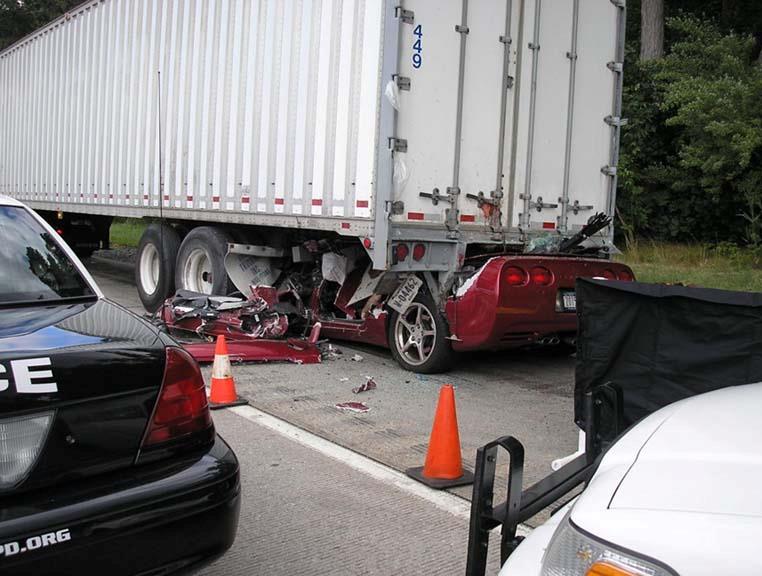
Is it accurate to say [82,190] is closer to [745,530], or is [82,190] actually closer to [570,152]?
[570,152]

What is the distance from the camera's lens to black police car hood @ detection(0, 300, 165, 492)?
2.30 m

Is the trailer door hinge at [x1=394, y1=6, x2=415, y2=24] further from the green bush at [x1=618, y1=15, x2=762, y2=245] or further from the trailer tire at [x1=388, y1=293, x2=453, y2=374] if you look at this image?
the green bush at [x1=618, y1=15, x2=762, y2=245]

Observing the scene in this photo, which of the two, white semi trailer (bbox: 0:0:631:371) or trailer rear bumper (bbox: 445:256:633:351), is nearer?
trailer rear bumper (bbox: 445:256:633:351)

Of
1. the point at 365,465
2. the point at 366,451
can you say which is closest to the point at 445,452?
the point at 365,465

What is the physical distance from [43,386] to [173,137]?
8.15 metres

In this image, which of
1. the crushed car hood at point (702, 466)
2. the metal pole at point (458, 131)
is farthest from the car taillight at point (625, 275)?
the crushed car hood at point (702, 466)

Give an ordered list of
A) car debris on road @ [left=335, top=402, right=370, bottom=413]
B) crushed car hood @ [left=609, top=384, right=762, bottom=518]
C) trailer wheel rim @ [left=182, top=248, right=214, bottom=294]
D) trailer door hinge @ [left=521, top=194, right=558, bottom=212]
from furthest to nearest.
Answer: trailer wheel rim @ [left=182, top=248, right=214, bottom=294]
trailer door hinge @ [left=521, top=194, right=558, bottom=212]
car debris on road @ [left=335, top=402, right=370, bottom=413]
crushed car hood @ [left=609, top=384, right=762, bottom=518]

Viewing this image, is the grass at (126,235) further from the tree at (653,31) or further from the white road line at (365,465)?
the white road line at (365,465)

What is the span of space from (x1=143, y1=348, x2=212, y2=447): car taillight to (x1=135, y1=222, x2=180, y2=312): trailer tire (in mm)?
7446

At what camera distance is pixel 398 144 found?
261 inches

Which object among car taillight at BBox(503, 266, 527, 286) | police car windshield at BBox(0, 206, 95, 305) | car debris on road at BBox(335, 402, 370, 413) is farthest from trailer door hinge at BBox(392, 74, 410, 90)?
police car windshield at BBox(0, 206, 95, 305)

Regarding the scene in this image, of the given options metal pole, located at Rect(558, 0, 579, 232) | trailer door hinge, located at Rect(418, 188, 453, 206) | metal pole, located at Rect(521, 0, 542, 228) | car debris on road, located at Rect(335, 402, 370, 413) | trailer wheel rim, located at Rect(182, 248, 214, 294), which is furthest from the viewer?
trailer wheel rim, located at Rect(182, 248, 214, 294)

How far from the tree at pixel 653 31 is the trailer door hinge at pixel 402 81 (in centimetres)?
1091

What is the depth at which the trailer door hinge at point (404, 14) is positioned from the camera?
6516 millimetres
